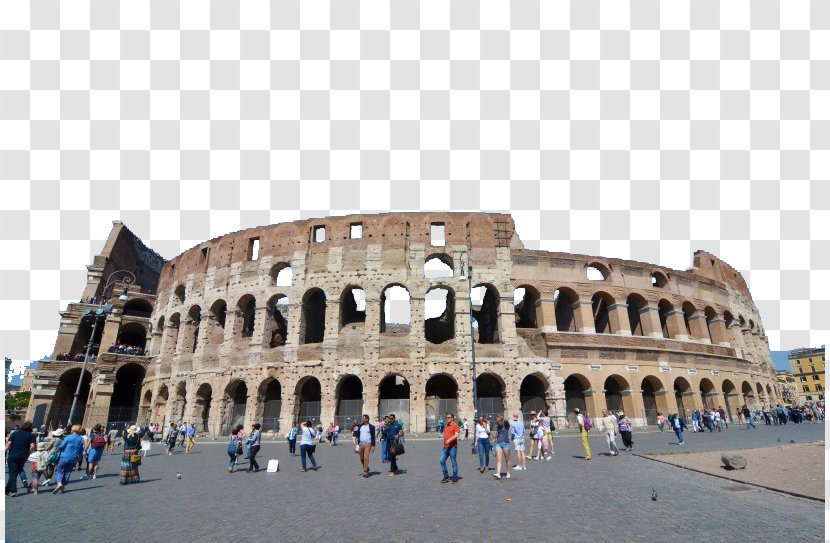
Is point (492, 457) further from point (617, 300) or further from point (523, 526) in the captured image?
point (617, 300)

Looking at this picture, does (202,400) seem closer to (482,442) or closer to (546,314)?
(546,314)

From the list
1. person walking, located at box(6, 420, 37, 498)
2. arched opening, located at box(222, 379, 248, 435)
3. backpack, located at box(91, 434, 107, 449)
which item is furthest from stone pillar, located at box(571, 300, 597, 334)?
person walking, located at box(6, 420, 37, 498)

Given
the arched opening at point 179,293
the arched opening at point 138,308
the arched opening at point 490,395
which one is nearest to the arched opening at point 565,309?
the arched opening at point 490,395

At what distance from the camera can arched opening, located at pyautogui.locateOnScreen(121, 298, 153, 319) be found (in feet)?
127

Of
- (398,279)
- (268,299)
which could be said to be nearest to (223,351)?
(268,299)

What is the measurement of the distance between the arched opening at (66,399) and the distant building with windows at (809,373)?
111404mm

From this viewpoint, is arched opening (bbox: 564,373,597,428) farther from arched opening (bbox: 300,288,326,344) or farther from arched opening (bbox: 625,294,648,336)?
arched opening (bbox: 300,288,326,344)

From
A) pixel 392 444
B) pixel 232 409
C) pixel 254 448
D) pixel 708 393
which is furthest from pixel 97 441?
pixel 708 393

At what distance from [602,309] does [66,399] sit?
44.7m

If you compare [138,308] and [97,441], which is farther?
[138,308]

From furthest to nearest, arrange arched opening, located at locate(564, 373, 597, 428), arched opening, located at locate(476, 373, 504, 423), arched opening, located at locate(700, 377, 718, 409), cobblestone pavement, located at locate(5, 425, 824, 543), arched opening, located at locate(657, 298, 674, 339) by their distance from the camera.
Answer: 1. arched opening, located at locate(657, 298, 674, 339)
2. arched opening, located at locate(700, 377, 718, 409)
3. arched opening, located at locate(564, 373, 597, 428)
4. arched opening, located at locate(476, 373, 504, 423)
5. cobblestone pavement, located at locate(5, 425, 824, 543)

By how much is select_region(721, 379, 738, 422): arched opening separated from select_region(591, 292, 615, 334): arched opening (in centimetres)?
993

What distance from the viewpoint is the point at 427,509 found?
6.89 metres

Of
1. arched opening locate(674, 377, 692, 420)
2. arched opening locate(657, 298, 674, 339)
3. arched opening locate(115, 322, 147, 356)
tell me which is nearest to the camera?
arched opening locate(674, 377, 692, 420)
